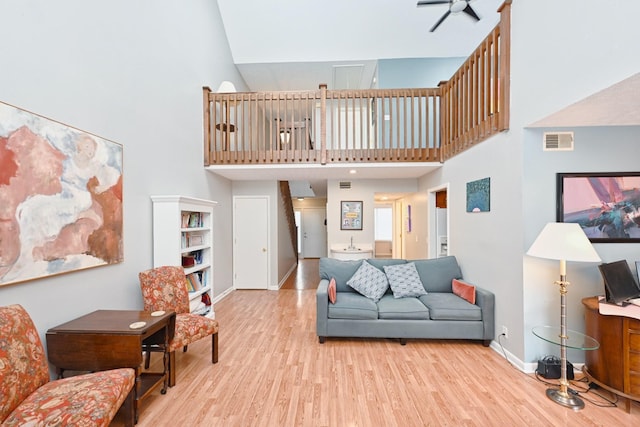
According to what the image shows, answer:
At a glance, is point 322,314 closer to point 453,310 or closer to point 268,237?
point 453,310

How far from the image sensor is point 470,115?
3.40 meters

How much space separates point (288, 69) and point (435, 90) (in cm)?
331

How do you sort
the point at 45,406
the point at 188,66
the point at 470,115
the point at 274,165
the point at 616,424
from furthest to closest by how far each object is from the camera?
1. the point at 274,165
2. the point at 188,66
3. the point at 470,115
4. the point at 616,424
5. the point at 45,406

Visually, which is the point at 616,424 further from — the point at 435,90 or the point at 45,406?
the point at 435,90

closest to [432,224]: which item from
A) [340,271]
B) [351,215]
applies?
[351,215]

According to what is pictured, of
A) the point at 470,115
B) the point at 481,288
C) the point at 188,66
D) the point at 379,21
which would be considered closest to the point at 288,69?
→ the point at 379,21

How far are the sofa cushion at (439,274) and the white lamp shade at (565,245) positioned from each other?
1.51m

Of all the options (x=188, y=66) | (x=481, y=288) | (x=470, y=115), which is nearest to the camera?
(x=481, y=288)

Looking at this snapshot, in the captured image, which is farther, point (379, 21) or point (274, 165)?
point (379, 21)

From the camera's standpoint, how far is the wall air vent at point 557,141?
250 cm

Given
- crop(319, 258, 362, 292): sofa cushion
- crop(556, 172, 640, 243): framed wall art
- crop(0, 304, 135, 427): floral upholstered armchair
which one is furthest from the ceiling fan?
crop(0, 304, 135, 427): floral upholstered armchair

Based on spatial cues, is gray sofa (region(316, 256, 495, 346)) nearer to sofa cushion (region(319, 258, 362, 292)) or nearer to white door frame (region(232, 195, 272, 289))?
sofa cushion (region(319, 258, 362, 292))

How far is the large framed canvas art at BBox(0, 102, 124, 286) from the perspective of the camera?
5.67 ft

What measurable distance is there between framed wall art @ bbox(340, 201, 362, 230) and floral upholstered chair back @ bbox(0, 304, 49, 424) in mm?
4832
